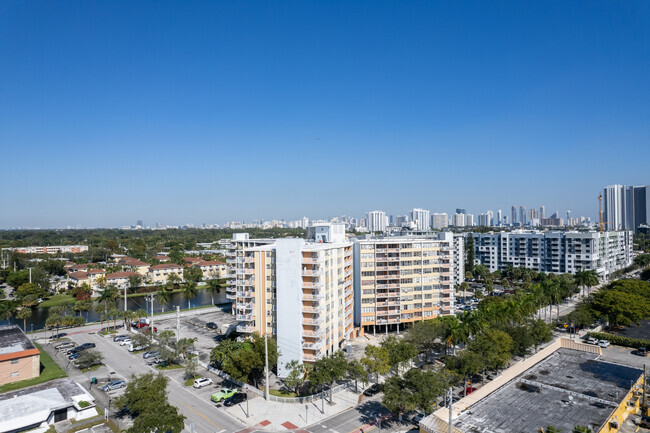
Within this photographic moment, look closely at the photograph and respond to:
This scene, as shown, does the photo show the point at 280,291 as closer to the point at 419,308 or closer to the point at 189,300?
the point at 419,308

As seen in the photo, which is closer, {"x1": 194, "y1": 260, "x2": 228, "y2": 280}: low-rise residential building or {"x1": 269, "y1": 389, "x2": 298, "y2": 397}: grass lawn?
{"x1": 269, "y1": 389, "x2": 298, "y2": 397}: grass lawn

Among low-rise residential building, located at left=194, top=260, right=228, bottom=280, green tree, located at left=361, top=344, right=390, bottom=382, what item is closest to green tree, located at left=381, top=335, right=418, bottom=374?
green tree, located at left=361, top=344, right=390, bottom=382

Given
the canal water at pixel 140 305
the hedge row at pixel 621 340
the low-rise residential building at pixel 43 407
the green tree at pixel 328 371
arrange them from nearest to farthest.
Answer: the low-rise residential building at pixel 43 407 → the green tree at pixel 328 371 → the hedge row at pixel 621 340 → the canal water at pixel 140 305

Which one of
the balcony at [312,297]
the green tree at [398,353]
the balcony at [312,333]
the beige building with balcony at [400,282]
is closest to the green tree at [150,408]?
the balcony at [312,333]

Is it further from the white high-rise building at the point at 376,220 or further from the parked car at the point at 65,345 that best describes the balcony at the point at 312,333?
the white high-rise building at the point at 376,220

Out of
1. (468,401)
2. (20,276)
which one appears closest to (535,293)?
(468,401)

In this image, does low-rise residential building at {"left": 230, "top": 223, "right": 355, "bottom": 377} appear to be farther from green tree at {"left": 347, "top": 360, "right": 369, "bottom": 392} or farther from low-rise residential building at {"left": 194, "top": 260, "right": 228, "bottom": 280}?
low-rise residential building at {"left": 194, "top": 260, "right": 228, "bottom": 280}
